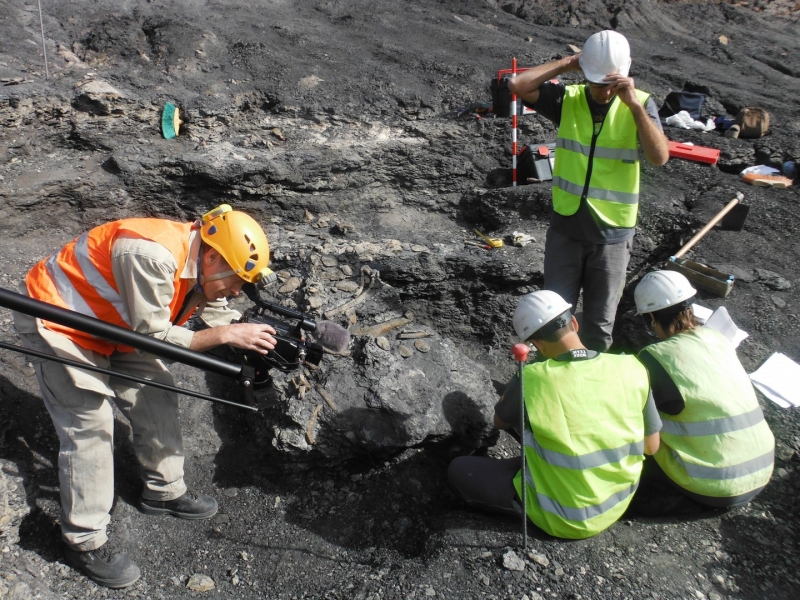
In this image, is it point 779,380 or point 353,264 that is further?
point 353,264

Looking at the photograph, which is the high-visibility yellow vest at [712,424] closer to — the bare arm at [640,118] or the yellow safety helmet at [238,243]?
the bare arm at [640,118]

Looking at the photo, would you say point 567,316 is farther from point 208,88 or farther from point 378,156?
point 208,88

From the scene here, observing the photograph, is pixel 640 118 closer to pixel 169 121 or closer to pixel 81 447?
pixel 81 447

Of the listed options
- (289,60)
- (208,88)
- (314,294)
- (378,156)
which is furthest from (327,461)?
(289,60)

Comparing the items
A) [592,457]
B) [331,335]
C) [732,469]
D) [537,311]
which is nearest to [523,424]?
[592,457]

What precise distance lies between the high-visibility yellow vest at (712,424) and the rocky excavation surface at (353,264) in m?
0.30

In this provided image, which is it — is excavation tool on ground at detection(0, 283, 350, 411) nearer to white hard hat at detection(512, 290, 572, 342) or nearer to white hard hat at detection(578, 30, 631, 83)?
white hard hat at detection(512, 290, 572, 342)

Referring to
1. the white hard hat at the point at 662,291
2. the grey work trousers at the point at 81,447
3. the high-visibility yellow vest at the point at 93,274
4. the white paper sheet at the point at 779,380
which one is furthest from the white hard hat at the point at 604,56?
the grey work trousers at the point at 81,447

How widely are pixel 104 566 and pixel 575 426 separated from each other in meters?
2.19

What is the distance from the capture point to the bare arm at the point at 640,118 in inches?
123

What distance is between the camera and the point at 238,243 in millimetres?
2473

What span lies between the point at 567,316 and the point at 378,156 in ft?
10.5

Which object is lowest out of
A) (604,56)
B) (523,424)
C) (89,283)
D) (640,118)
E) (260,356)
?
(523,424)

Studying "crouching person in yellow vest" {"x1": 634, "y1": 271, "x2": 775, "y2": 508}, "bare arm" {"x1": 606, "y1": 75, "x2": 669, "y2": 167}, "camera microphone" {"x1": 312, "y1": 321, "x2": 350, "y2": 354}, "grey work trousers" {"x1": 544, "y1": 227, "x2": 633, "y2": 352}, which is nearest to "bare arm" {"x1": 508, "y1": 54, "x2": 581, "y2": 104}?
"bare arm" {"x1": 606, "y1": 75, "x2": 669, "y2": 167}
